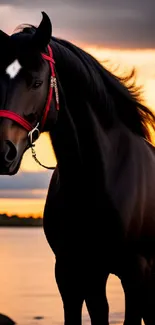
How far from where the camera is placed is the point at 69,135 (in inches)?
297

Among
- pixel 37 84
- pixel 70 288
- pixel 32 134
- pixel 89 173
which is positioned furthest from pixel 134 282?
pixel 37 84

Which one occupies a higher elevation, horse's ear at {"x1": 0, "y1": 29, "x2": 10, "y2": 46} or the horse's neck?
horse's ear at {"x1": 0, "y1": 29, "x2": 10, "y2": 46}

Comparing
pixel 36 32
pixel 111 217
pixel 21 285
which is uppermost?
pixel 36 32

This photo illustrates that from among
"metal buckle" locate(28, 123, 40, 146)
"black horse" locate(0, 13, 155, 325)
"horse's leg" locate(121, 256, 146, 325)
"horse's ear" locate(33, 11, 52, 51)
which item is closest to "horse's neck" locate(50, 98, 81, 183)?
"black horse" locate(0, 13, 155, 325)

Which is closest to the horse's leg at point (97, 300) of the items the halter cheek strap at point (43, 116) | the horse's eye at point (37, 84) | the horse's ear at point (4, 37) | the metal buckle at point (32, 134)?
the halter cheek strap at point (43, 116)

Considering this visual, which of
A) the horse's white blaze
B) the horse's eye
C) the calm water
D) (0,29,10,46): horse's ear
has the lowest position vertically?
the calm water

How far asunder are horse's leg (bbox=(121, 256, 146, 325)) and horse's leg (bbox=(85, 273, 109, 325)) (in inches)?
6.2

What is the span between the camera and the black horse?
7262 mm

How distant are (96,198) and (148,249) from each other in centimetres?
61

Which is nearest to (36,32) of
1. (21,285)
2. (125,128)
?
(125,128)

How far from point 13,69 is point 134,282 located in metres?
1.82

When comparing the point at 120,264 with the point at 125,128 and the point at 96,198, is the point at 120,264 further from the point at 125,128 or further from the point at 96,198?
the point at 125,128

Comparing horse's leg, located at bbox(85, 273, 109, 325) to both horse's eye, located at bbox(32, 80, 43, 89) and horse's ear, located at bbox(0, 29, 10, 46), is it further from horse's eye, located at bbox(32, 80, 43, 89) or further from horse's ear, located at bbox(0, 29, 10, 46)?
horse's ear, located at bbox(0, 29, 10, 46)

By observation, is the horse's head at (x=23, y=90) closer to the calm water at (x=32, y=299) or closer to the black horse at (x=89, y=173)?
the black horse at (x=89, y=173)
